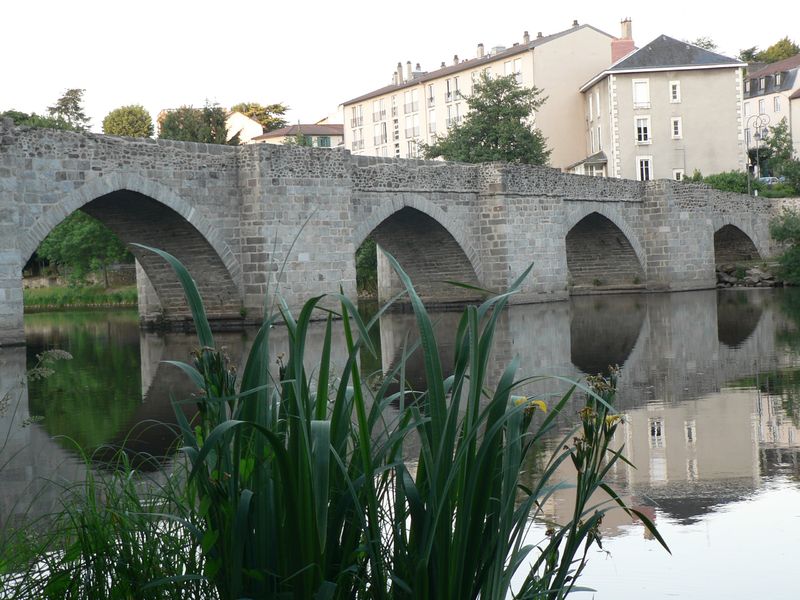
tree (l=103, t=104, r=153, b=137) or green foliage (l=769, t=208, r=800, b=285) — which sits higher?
tree (l=103, t=104, r=153, b=137)

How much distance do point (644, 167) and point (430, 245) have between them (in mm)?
25129

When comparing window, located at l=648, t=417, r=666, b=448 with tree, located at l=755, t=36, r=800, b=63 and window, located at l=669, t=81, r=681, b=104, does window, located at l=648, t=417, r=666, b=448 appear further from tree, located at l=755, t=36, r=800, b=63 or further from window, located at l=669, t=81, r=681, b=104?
tree, located at l=755, t=36, r=800, b=63

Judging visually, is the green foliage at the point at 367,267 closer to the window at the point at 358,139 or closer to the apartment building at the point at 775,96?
the apartment building at the point at 775,96

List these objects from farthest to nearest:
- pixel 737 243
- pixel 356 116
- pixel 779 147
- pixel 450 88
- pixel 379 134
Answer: pixel 356 116, pixel 379 134, pixel 450 88, pixel 779 147, pixel 737 243

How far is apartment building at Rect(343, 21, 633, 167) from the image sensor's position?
51000 mm

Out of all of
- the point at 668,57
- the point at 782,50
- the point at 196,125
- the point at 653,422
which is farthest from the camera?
the point at 782,50

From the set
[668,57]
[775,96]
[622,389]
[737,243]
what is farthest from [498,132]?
[622,389]

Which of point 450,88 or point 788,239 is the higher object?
point 450,88

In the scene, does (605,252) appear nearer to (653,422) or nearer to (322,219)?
(322,219)

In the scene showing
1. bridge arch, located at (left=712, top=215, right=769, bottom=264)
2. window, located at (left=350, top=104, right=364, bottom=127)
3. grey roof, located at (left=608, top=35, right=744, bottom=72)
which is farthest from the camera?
window, located at (left=350, top=104, right=364, bottom=127)

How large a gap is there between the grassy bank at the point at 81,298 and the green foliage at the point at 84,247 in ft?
1.70

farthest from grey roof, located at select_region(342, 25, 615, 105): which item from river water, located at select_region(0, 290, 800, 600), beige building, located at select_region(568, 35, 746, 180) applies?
river water, located at select_region(0, 290, 800, 600)

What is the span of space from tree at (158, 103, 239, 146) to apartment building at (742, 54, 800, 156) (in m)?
29.9

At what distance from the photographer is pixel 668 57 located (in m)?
47.6
